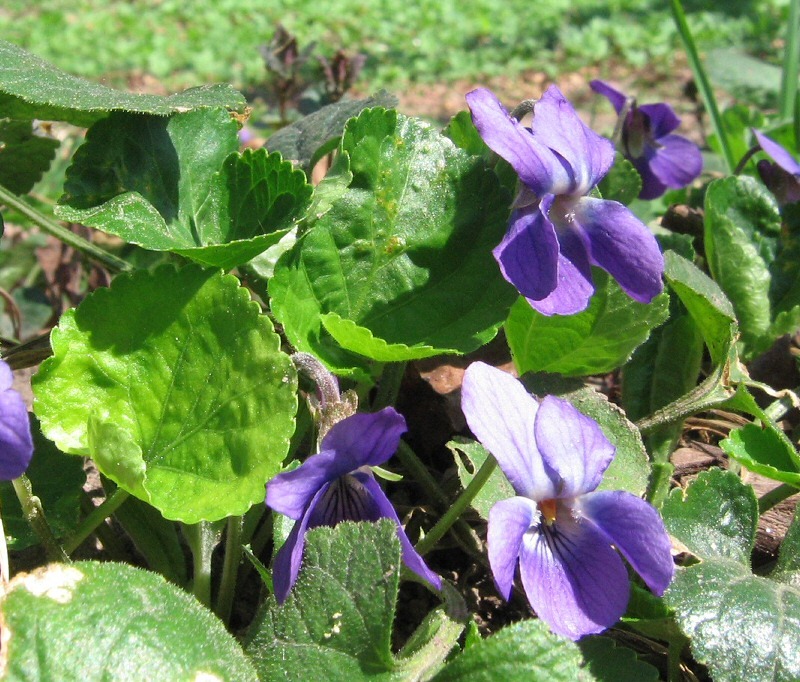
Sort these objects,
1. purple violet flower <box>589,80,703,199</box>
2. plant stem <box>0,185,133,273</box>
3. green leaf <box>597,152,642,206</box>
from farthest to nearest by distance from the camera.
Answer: purple violet flower <box>589,80,703,199</box>
green leaf <box>597,152,642,206</box>
plant stem <box>0,185,133,273</box>

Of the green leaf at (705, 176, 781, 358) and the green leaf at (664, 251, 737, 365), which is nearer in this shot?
the green leaf at (664, 251, 737, 365)

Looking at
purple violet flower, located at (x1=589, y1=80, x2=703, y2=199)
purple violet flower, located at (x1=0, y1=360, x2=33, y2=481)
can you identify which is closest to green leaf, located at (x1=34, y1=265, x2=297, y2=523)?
purple violet flower, located at (x1=0, y1=360, x2=33, y2=481)

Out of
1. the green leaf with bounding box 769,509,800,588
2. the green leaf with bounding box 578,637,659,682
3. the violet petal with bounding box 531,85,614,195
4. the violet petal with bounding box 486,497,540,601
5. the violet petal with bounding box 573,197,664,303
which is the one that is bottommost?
the green leaf with bounding box 578,637,659,682

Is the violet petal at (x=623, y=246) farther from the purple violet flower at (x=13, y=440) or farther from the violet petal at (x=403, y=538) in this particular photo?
the purple violet flower at (x=13, y=440)

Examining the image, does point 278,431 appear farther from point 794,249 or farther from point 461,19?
point 461,19

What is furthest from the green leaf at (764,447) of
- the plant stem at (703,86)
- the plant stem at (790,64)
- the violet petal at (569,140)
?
the plant stem at (790,64)

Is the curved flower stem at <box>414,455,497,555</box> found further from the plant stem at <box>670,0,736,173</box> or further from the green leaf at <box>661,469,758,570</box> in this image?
the plant stem at <box>670,0,736,173</box>

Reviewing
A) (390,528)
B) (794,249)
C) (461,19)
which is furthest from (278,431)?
(461,19)
